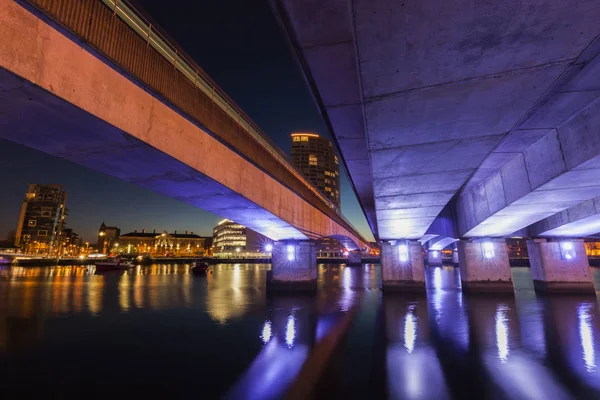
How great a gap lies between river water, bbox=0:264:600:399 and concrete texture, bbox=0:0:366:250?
237 inches

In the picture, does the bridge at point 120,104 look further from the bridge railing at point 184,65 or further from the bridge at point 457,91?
the bridge at point 457,91

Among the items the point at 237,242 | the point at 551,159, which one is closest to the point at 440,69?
the point at 551,159

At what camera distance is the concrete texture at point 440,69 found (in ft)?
13.1

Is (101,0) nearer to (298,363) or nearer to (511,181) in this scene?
(298,363)

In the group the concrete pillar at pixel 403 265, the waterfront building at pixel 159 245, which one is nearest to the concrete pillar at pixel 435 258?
the concrete pillar at pixel 403 265

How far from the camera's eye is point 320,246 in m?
161

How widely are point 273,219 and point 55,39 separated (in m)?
13.1

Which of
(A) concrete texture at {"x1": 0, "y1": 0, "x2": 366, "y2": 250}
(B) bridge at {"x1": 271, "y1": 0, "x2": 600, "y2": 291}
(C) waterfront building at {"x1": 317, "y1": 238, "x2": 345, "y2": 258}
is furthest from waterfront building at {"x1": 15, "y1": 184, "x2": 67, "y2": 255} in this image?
(B) bridge at {"x1": 271, "y1": 0, "x2": 600, "y2": 291}

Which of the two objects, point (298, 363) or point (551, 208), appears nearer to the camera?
point (298, 363)

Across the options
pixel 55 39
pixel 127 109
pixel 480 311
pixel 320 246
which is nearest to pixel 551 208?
pixel 480 311

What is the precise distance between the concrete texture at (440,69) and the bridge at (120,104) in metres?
4.18

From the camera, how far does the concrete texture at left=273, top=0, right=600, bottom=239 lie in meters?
3.98

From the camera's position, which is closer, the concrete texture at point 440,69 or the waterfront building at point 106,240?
the concrete texture at point 440,69

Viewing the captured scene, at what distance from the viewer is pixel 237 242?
172m
